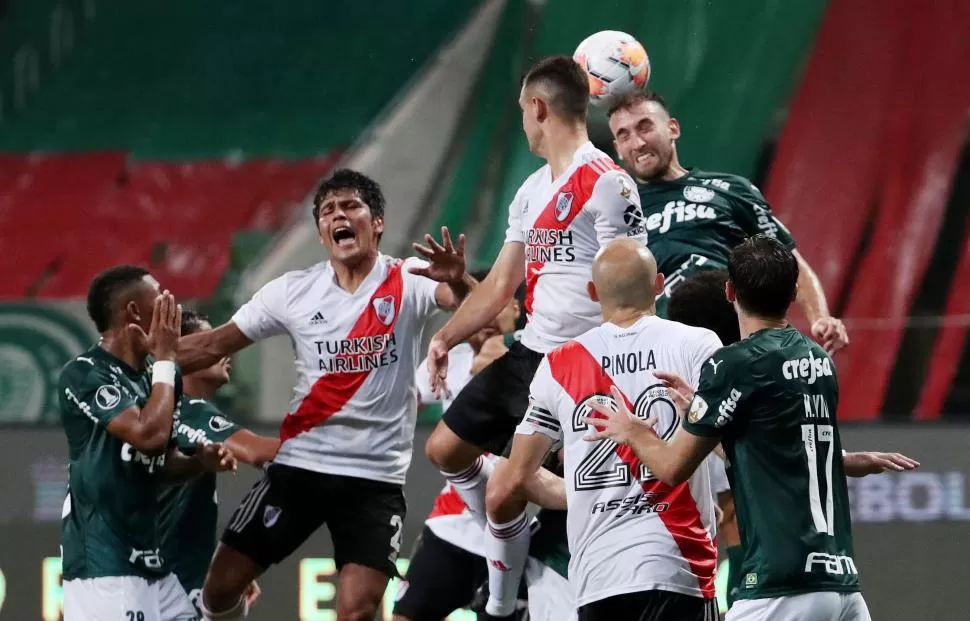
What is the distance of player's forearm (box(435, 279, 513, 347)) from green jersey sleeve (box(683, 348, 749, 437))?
1649 mm

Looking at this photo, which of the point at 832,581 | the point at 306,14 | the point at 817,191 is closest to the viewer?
the point at 832,581

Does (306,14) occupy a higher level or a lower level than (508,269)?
higher

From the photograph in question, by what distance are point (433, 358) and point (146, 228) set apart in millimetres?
6429

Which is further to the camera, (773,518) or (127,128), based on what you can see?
(127,128)

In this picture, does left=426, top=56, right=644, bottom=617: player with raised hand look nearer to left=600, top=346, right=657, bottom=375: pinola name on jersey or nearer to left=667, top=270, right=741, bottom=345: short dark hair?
left=667, top=270, right=741, bottom=345: short dark hair

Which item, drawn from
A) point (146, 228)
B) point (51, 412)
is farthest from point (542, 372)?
point (146, 228)

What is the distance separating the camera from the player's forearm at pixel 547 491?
18.0 ft

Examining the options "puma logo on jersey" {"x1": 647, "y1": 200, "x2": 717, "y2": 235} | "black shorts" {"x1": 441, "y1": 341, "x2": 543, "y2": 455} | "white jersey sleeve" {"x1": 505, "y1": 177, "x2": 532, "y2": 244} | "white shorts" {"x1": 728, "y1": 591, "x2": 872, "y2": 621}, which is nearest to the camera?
"white shorts" {"x1": 728, "y1": 591, "x2": 872, "y2": 621}

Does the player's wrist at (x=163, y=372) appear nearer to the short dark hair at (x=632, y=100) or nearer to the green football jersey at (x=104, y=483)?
the green football jersey at (x=104, y=483)

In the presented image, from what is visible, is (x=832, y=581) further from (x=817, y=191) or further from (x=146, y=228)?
(x=146, y=228)

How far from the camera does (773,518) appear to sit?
14.3 ft

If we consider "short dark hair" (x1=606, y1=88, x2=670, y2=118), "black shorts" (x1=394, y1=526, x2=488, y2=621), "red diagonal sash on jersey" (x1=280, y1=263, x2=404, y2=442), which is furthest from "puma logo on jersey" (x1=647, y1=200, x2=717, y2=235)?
"black shorts" (x1=394, y1=526, x2=488, y2=621)

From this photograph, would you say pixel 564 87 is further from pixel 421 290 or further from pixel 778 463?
pixel 778 463

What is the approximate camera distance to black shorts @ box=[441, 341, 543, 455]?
583cm
